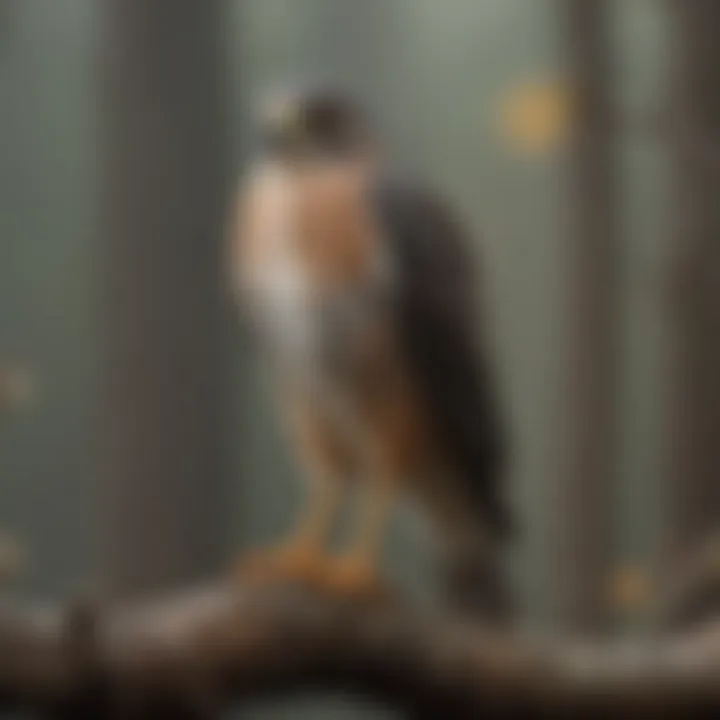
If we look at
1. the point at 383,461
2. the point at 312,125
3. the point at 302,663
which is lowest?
the point at 302,663

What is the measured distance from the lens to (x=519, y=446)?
32.4 inches

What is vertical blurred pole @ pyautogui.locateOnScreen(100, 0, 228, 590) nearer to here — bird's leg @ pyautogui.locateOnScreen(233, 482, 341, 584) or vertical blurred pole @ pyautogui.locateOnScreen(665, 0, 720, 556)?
bird's leg @ pyautogui.locateOnScreen(233, 482, 341, 584)

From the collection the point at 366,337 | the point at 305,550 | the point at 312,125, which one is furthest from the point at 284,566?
the point at 312,125

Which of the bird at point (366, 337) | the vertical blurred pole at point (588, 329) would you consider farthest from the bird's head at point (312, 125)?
the vertical blurred pole at point (588, 329)

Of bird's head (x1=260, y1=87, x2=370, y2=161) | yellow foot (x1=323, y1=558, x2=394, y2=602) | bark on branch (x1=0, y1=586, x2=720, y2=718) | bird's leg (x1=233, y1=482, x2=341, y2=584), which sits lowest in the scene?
bark on branch (x1=0, y1=586, x2=720, y2=718)

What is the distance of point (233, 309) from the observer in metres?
0.82

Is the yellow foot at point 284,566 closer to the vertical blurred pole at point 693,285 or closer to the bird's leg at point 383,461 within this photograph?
the bird's leg at point 383,461

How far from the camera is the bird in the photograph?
2.64ft

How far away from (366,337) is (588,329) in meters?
0.12

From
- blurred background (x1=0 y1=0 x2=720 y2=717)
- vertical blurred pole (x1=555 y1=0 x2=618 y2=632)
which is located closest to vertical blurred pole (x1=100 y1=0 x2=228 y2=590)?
blurred background (x1=0 y1=0 x2=720 y2=717)

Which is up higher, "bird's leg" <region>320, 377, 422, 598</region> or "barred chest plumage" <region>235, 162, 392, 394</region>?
"barred chest plumage" <region>235, 162, 392, 394</region>

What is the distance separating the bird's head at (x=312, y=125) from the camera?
2.65ft

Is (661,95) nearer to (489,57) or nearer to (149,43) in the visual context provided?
(489,57)

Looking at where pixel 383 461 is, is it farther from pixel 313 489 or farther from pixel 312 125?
pixel 312 125
